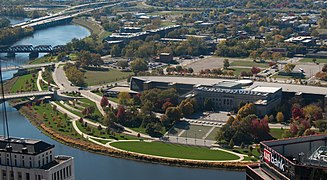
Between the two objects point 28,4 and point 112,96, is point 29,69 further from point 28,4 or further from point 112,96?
point 28,4

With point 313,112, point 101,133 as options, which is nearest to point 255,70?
point 313,112

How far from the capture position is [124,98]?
4006cm

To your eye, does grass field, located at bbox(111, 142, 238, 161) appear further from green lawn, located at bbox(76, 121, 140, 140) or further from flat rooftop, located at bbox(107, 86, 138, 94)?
flat rooftop, located at bbox(107, 86, 138, 94)

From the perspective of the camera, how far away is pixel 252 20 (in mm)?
81375

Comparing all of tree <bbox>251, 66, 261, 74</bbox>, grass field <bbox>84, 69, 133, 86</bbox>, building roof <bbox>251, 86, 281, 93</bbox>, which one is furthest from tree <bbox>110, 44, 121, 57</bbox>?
building roof <bbox>251, 86, 281, 93</bbox>

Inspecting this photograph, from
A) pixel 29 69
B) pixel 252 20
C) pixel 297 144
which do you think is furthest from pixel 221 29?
pixel 297 144

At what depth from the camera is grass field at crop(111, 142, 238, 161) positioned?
2936cm

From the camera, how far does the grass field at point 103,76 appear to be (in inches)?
1880

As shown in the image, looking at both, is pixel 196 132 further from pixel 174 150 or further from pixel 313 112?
pixel 313 112

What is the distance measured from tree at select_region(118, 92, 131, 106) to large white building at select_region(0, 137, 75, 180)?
78.2 ft

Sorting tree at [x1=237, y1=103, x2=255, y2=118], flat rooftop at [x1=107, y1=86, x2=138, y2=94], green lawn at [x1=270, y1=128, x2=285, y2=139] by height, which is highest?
tree at [x1=237, y1=103, x2=255, y2=118]

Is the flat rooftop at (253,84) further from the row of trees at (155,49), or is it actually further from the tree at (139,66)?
the row of trees at (155,49)

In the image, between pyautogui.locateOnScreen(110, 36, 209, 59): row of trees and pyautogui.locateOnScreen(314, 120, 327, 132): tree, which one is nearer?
pyautogui.locateOnScreen(314, 120, 327, 132): tree

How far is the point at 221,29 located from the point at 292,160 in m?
59.6
